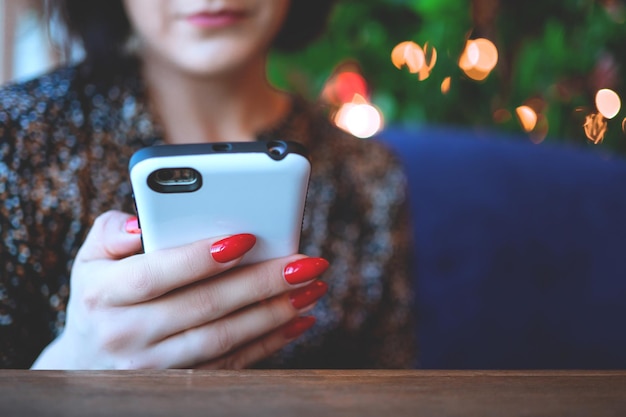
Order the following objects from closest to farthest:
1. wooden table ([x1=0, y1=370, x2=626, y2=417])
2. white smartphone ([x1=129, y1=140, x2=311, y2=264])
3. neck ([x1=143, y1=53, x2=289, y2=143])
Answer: wooden table ([x1=0, y1=370, x2=626, y2=417]) → white smartphone ([x1=129, y1=140, x2=311, y2=264]) → neck ([x1=143, y1=53, x2=289, y2=143])

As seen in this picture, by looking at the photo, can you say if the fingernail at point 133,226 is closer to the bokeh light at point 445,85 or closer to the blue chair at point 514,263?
the blue chair at point 514,263

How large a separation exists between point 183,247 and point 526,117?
108 centimetres

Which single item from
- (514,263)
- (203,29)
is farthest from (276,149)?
(514,263)

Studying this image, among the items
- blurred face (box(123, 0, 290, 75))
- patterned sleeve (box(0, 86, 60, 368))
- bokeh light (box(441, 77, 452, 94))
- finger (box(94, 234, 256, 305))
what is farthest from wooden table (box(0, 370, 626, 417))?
bokeh light (box(441, 77, 452, 94))

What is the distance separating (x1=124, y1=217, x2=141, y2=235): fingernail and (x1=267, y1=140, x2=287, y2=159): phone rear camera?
0.36 feet

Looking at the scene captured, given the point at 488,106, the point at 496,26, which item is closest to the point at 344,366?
the point at 488,106

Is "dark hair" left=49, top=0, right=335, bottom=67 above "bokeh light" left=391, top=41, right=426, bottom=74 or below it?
above

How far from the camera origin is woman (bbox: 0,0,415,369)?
0.51 metres

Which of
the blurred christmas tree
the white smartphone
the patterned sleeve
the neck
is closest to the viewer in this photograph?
the white smartphone

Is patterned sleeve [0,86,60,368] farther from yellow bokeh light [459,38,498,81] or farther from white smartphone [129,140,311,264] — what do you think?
yellow bokeh light [459,38,498,81]

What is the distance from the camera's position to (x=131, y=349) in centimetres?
52

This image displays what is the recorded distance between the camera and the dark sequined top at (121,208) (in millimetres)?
724

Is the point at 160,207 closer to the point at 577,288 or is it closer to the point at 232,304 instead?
the point at 232,304

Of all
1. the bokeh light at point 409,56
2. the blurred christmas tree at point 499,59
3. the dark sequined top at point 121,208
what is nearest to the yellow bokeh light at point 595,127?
the blurred christmas tree at point 499,59
